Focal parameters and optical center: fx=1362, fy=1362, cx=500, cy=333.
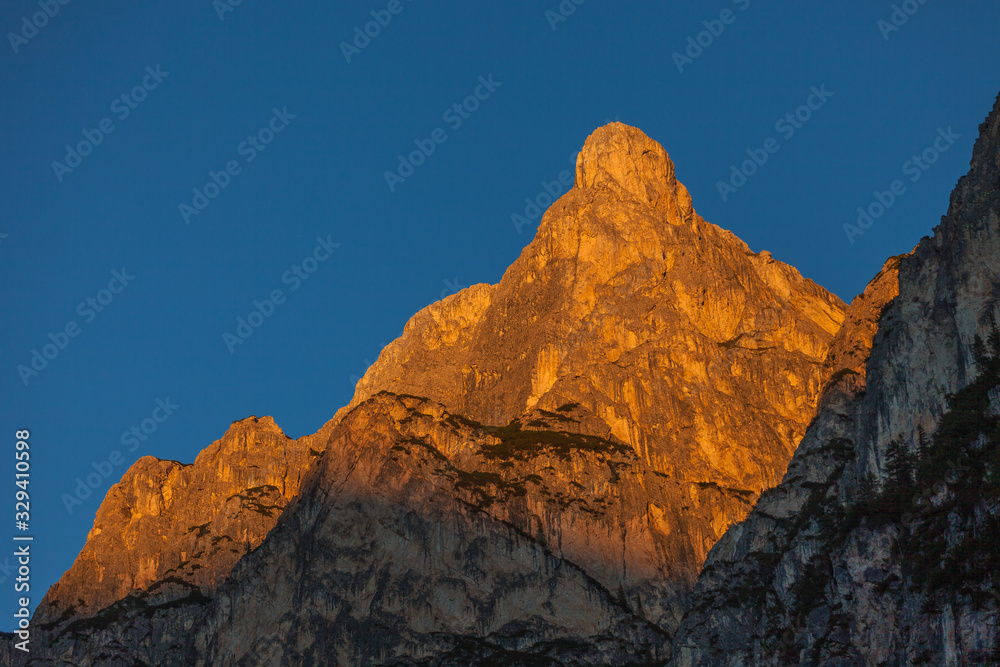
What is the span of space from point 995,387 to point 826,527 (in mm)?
29984

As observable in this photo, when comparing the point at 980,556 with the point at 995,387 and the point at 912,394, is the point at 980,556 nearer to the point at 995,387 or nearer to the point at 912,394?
the point at 995,387

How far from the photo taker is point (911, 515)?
12794cm

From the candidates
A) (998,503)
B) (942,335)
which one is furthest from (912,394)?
(998,503)

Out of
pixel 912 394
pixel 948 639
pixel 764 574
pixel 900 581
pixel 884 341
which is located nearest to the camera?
pixel 948 639

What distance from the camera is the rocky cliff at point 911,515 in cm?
11506

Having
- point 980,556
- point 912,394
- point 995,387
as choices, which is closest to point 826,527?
point 912,394

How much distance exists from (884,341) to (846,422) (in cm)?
2996

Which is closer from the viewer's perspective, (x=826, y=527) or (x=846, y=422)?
(x=826, y=527)

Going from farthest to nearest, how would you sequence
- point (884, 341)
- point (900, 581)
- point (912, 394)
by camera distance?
point (884, 341), point (912, 394), point (900, 581)

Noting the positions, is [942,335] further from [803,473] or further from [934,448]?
[803,473]

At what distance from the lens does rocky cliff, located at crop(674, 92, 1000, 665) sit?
378 ft

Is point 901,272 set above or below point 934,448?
above

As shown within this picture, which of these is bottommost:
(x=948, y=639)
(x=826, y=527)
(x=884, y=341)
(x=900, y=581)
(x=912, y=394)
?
(x=948, y=639)

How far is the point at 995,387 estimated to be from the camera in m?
129
